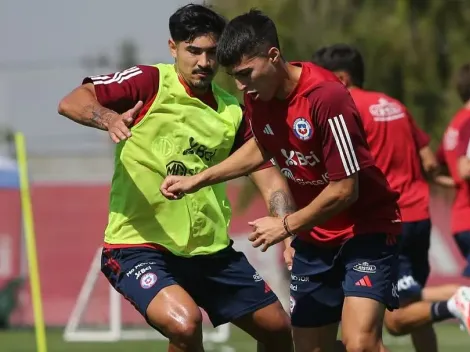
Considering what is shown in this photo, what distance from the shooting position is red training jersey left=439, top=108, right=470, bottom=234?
9062mm

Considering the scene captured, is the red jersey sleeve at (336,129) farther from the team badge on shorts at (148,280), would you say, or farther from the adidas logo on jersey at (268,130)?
the team badge on shorts at (148,280)

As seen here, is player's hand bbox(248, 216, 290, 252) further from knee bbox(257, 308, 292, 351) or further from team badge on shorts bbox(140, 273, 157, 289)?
knee bbox(257, 308, 292, 351)

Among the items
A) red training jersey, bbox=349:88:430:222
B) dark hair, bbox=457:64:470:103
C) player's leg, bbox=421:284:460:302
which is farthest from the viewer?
dark hair, bbox=457:64:470:103

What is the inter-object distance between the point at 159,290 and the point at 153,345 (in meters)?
6.15

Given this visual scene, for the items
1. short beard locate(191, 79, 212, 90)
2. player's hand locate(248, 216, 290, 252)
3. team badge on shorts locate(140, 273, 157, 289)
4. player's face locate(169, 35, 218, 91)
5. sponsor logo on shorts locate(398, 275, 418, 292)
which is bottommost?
sponsor logo on shorts locate(398, 275, 418, 292)

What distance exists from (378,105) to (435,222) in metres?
8.48

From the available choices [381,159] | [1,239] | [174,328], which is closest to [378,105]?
[381,159]

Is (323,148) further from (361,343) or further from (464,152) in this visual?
(464,152)

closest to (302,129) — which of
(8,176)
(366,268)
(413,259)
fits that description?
(366,268)

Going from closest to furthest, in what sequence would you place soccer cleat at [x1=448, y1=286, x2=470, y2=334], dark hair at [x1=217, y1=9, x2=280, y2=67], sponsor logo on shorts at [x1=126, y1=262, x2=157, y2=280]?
dark hair at [x1=217, y1=9, x2=280, y2=67]
sponsor logo on shorts at [x1=126, y1=262, x2=157, y2=280]
soccer cleat at [x1=448, y1=286, x2=470, y2=334]

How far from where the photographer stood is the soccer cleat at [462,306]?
805 centimetres

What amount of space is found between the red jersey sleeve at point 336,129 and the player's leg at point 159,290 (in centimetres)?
110

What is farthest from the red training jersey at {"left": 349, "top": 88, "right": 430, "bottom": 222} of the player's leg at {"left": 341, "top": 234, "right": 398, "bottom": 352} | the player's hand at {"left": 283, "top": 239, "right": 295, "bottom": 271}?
the player's leg at {"left": 341, "top": 234, "right": 398, "bottom": 352}

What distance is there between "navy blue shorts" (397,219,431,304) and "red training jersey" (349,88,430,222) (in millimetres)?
87
